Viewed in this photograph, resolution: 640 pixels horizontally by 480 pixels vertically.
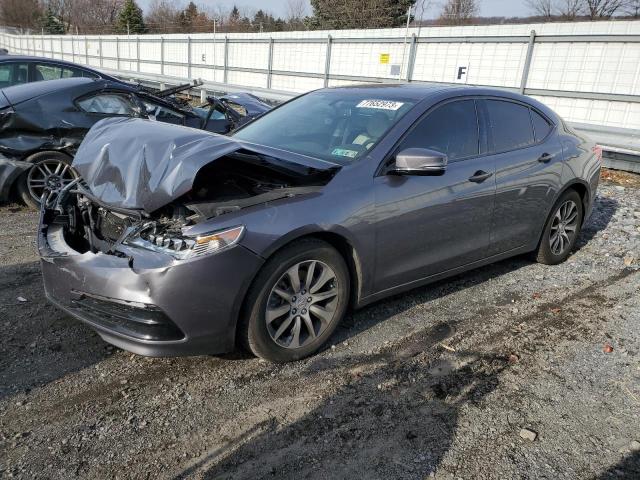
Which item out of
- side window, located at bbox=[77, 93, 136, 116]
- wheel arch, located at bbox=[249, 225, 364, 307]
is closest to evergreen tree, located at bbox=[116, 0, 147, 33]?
side window, located at bbox=[77, 93, 136, 116]

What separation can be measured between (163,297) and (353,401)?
3.90ft

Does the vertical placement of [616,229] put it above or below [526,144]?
below

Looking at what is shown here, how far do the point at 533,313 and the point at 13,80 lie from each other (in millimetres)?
7719

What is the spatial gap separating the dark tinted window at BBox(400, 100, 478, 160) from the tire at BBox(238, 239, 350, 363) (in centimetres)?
106

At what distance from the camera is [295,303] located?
10.5 feet

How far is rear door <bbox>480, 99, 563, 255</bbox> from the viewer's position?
437cm

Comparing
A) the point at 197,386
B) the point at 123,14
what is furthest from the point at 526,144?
the point at 123,14

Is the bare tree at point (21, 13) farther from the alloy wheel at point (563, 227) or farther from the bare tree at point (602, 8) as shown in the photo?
the alloy wheel at point (563, 227)

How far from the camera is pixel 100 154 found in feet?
11.7

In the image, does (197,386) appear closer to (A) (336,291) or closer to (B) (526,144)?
(A) (336,291)

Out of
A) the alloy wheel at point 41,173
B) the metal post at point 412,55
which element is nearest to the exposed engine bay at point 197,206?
the alloy wheel at point 41,173

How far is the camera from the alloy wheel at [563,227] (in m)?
5.21

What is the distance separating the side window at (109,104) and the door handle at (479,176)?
4719 mm

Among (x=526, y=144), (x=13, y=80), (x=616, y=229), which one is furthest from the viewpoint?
(x=13, y=80)
